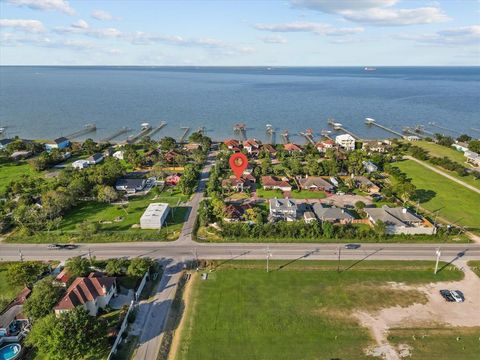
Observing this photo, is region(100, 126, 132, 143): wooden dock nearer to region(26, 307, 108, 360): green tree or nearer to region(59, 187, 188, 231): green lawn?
region(59, 187, 188, 231): green lawn

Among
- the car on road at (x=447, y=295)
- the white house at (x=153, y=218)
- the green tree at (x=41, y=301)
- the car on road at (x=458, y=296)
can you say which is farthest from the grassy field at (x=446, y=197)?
the green tree at (x=41, y=301)

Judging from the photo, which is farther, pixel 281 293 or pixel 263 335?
pixel 281 293

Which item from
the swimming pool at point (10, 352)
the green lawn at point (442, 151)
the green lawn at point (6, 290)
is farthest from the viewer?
the green lawn at point (442, 151)

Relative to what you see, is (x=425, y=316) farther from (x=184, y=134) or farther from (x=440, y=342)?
(x=184, y=134)

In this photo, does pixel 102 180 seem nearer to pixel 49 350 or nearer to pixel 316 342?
pixel 49 350

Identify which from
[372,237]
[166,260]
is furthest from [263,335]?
[372,237]

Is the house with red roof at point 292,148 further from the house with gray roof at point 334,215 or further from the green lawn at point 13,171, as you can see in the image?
the green lawn at point 13,171
